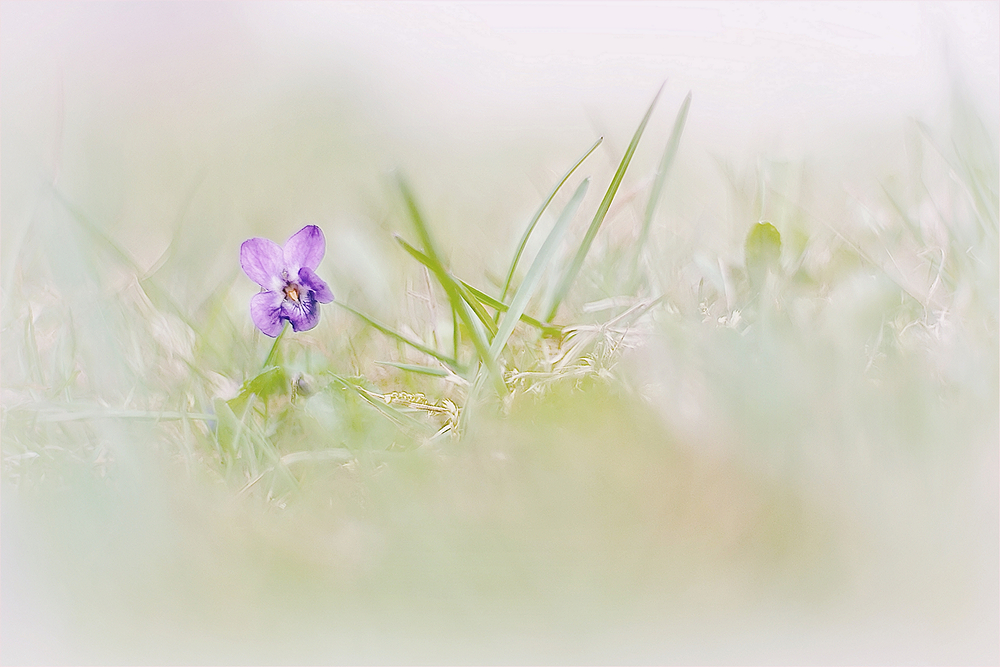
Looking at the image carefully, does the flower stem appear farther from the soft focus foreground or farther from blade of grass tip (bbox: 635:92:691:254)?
blade of grass tip (bbox: 635:92:691:254)

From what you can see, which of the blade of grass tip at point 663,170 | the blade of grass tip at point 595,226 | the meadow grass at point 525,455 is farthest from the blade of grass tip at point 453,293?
the blade of grass tip at point 663,170

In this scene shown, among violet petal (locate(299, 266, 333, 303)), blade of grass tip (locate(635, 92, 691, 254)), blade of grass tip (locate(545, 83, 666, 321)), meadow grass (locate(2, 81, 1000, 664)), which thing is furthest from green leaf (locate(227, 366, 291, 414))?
blade of grass tip (locate(635, 92, 691, 254))

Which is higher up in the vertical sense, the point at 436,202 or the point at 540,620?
the point at 436,202

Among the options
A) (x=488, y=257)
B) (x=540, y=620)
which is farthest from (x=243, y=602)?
(x=488, y=257)

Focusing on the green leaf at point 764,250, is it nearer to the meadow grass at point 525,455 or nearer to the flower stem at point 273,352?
the meadow grass at point 525,455

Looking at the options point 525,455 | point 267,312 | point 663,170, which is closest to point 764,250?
point 663,170

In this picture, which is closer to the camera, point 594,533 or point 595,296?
point 594,533

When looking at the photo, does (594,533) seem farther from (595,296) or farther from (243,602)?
(595,296)
